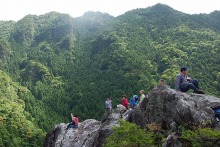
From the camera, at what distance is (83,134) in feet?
143

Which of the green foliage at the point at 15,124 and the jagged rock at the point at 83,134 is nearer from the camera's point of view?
the jagged rock at the point at 83,134

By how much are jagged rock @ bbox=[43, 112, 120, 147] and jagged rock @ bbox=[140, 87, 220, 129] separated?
26.7 ft

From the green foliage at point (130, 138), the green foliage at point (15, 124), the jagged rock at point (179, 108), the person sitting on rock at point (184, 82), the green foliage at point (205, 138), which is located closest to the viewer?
the green foliage at point (205, 138)

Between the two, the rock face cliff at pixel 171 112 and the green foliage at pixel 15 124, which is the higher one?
the rock face cliff at pixel 171 112

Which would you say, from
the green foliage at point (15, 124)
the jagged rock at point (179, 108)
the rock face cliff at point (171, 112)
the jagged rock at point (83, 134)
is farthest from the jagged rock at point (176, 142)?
the green foliage at point (15, 124)

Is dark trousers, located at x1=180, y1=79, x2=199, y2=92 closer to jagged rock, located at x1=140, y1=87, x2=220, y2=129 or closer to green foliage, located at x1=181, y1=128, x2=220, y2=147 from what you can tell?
jagged rock, located at x1=140, y1=87, x2=220, y2=129

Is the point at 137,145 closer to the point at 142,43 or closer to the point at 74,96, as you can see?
the point at 74,96

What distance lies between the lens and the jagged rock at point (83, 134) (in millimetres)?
36156

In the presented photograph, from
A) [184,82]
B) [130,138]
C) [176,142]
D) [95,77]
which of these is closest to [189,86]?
[184,82]

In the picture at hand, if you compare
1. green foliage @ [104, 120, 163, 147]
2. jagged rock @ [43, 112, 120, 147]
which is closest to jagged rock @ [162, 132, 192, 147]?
green foliage @ [104, 120, 163, 147]

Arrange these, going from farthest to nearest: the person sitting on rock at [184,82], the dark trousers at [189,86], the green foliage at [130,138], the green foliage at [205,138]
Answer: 1. the dark trousers at [189,86]
2. the person sitting on rock at [184,82]
3. the green foliage at [130,138]
4. the green foliage at [205,138]

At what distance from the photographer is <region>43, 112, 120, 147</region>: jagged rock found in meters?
36.2

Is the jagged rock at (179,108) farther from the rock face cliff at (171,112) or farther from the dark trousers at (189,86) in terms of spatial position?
the dark trousers at (189,86)

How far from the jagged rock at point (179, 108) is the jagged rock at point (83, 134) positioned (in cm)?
812
